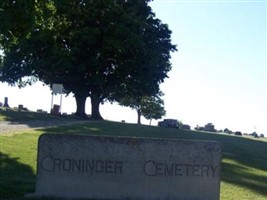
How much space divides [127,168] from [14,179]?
221 cm

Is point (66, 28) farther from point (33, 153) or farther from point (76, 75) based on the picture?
point (33, 153)

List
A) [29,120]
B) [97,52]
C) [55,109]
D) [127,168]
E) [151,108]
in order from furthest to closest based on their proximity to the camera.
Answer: [151,108] < [97,52] < [55,109] < [29,120] < [127,168]

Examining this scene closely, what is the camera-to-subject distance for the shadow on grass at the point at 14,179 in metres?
7.94

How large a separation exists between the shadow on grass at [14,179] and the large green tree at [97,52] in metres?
31.6

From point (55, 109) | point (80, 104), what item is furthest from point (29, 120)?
point (80, 104)

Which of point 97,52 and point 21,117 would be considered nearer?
point 21,117

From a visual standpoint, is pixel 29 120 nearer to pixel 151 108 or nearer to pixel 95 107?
pixel 95 107

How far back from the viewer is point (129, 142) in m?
8.02

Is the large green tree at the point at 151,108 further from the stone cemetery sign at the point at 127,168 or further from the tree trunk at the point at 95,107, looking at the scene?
the stone cemetery sign at the point at 127,168

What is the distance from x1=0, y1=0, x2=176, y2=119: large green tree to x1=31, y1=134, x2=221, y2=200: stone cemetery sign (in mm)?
34454

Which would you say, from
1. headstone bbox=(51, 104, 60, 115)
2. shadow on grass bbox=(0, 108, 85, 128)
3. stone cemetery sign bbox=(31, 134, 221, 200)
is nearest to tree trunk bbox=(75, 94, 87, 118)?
headstone bbox=(51, 104, 60, 115)

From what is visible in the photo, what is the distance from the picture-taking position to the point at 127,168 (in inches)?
316

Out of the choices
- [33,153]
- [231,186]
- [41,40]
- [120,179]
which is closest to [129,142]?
[120,179]

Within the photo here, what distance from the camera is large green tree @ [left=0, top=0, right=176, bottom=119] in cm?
4431
